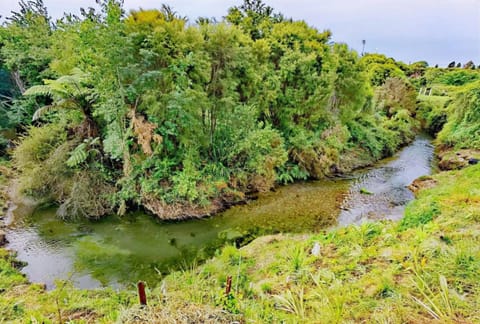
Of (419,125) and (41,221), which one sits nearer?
(41,221)

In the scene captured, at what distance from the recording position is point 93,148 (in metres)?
7.67

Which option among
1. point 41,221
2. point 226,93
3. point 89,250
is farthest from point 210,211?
point 41,221

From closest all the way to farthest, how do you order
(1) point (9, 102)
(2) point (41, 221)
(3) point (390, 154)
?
1. (2) point (41, 221)
2. (1) point (9, 102)
3. (3) point (390, 154)

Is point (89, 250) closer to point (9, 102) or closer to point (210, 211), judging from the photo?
point (210, 211)

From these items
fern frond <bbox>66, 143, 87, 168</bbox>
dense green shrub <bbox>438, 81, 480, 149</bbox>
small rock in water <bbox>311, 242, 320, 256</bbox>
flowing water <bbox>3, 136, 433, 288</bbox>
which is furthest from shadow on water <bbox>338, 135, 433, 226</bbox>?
fern frond <bbox>66, 143, 87, 168</bbox>

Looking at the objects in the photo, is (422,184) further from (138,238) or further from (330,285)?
(138,238)

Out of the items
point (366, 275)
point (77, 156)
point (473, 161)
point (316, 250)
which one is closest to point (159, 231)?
point (77, 156)

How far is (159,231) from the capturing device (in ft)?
22.6

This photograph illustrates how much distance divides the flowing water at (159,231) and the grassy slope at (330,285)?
641mm

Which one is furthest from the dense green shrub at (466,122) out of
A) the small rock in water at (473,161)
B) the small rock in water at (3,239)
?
the small rock in water at (3,239)

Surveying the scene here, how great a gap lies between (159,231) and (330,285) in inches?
186

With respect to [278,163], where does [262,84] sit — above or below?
above

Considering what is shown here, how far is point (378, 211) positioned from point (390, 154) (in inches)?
306

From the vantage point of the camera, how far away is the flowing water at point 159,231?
5355 millimetres
